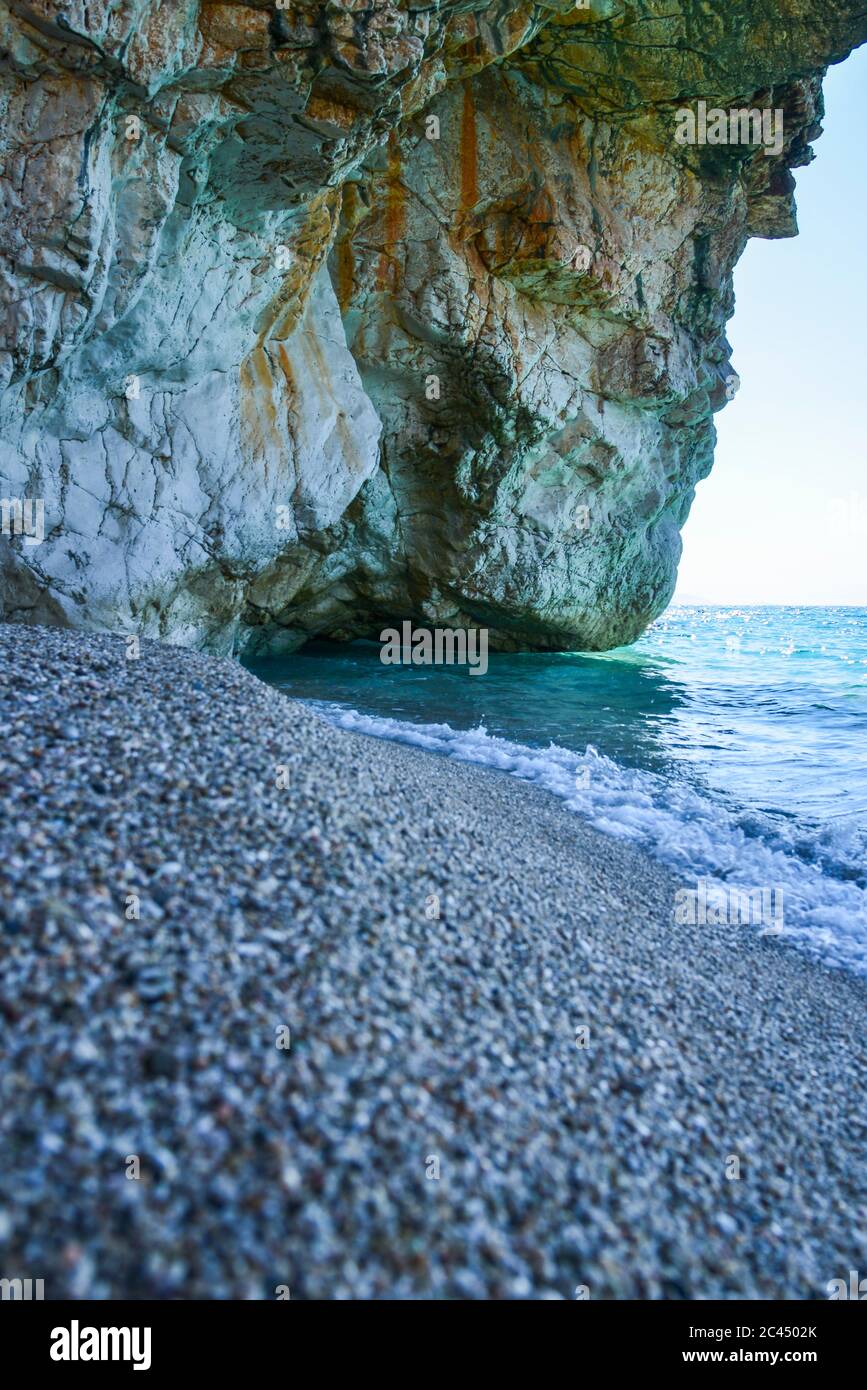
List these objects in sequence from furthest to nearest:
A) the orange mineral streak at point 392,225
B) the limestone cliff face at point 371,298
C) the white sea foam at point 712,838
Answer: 1. the orange mineral streak at point 392,225
2. the limestone cliff face at point 371,298
3. the white sea foam at point 712,838

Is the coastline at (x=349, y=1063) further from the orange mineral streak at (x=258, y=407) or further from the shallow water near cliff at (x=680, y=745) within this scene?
the orange mineral streak at (x=258, y=407)

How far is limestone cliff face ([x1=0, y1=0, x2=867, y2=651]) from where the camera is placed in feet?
36.7

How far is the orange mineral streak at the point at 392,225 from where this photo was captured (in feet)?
73.0

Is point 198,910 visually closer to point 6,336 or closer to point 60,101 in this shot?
point 6,336

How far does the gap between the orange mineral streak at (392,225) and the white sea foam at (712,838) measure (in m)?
14.5

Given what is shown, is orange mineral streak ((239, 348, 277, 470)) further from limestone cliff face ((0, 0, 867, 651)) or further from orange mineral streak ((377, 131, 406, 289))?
orange mineral streak ((377, 131, 406, 289))

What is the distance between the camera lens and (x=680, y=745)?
18438 millimetres

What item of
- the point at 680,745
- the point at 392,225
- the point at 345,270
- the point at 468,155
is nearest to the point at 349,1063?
the point at 680,745

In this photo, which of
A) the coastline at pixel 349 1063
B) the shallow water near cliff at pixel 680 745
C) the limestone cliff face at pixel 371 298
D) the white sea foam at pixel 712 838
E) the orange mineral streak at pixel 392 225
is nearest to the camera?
the coastline at pixel 349 1063

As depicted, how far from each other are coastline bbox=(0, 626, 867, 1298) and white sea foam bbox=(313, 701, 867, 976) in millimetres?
2455

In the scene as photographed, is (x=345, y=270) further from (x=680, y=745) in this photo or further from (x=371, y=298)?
(x=680, y=745)

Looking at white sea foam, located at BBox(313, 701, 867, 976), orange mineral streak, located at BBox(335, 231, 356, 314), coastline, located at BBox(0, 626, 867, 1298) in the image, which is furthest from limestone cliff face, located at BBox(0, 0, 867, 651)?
coastline, located at BBox(0, 626, 867, 1298)

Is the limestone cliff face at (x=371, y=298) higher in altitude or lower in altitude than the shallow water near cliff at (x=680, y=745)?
higher

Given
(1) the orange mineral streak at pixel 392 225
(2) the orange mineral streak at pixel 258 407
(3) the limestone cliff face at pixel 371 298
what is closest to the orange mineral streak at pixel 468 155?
(3) the limestone cliff face at pixel 371 298
